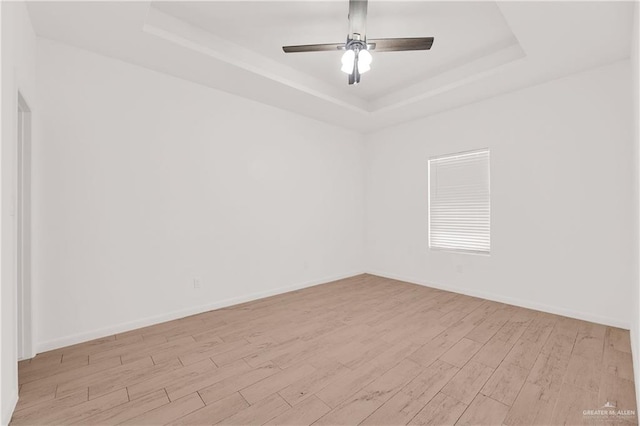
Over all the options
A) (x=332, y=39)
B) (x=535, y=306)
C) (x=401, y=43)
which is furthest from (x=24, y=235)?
(x=535, y=306)

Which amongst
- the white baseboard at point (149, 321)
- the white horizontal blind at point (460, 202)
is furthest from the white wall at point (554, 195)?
the white baseboard at point (149, 321)

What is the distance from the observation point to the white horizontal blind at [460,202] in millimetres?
4168

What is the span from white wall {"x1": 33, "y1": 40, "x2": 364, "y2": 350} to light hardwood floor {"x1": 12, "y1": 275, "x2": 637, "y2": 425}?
443mm

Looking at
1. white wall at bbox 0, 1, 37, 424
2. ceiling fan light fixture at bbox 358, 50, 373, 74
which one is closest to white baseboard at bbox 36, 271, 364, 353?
white wall at bbox 0, 1, 37, 424

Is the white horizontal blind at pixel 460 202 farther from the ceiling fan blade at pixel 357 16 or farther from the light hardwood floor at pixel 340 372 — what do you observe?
the ceiling fan blade at pixel 357 16

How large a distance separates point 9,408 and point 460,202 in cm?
506

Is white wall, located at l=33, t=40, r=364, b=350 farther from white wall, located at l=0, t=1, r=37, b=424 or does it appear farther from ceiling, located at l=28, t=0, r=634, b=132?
white wall, located at l=0, t=1, r=37, b=424

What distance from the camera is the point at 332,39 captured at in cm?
322

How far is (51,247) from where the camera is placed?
2.66m

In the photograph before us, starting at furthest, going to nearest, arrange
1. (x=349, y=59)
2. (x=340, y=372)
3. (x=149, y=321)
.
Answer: (x=149, y=321) → (x=349, y=59) → (x=340, y=372)

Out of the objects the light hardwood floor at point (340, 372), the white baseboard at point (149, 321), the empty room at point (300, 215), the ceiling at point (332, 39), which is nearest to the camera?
the light hardwood floor at point (340, 372)

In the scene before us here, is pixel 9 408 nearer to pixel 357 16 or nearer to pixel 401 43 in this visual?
pixel 357 16

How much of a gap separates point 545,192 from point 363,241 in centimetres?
308

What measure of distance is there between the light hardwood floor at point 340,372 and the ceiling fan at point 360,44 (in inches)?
99.8
